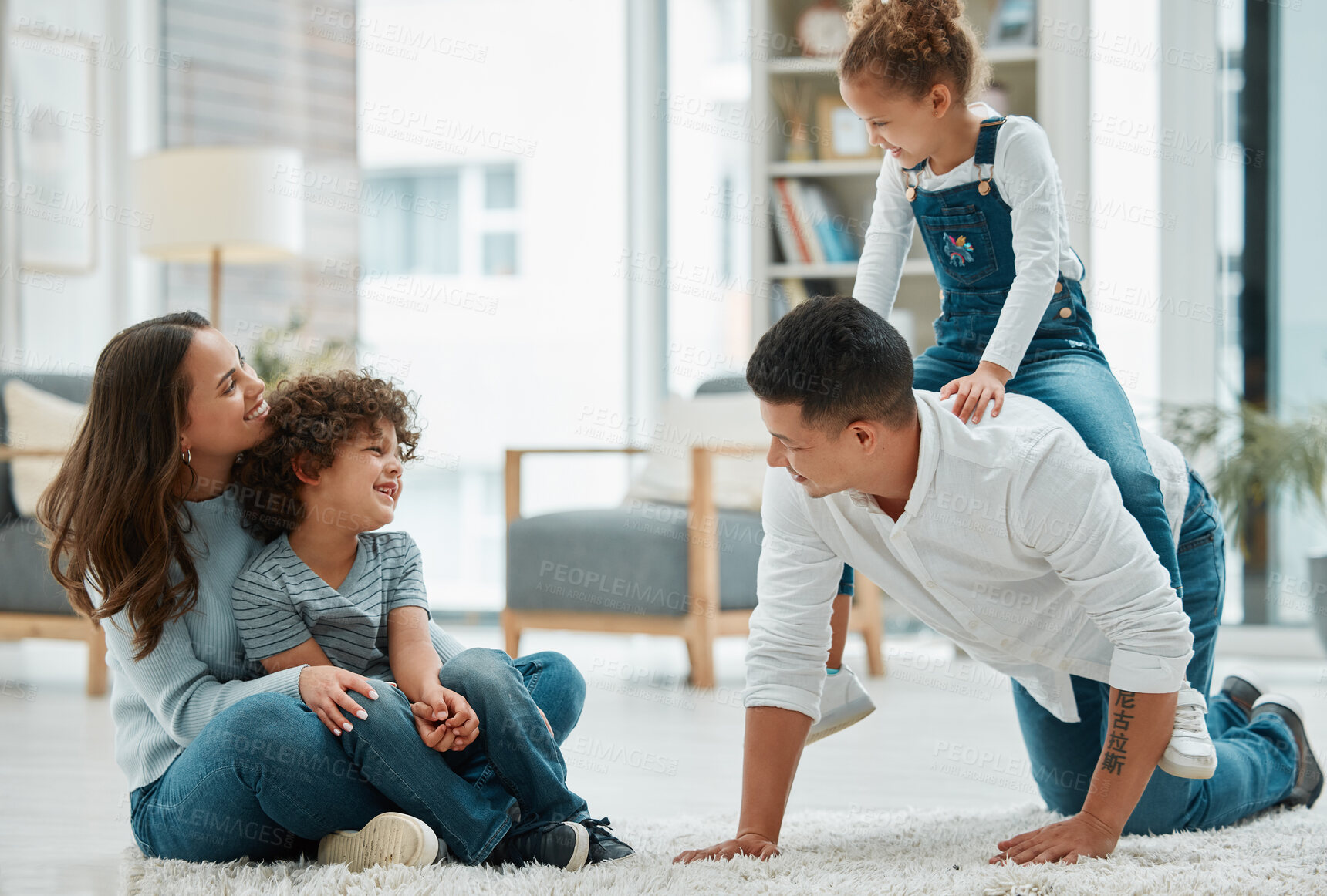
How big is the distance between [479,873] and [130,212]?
4.18m

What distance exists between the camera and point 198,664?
1457 mm

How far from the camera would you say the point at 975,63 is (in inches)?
64.3

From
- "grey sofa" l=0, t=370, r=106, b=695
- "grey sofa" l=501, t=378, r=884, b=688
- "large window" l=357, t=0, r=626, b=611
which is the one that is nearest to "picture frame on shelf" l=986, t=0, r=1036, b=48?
"large window" l=357, t=0, r=626, b=611

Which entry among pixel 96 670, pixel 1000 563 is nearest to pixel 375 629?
pixel 1000 563

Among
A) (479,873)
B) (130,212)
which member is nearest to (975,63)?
(479,873)

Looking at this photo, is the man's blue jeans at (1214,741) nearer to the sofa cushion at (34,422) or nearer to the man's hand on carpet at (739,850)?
the man's hand on carpet at (739,850)

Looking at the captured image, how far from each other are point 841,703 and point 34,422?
2.67 m

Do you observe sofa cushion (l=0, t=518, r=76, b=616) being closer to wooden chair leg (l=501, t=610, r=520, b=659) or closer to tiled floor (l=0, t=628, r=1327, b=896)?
tiled floor (l=0, t=628, r=1327, b=896)

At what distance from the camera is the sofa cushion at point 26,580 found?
3.06m

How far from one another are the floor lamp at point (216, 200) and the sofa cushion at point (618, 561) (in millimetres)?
1560

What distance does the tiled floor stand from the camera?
6.10 ft

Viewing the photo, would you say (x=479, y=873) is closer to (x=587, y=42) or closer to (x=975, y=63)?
(x=975, y=63)

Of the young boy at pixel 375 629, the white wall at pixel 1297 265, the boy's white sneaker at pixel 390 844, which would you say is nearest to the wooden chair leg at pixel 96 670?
the young boy at pixel 375 629

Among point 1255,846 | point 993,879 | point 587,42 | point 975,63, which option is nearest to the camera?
point 993,879
